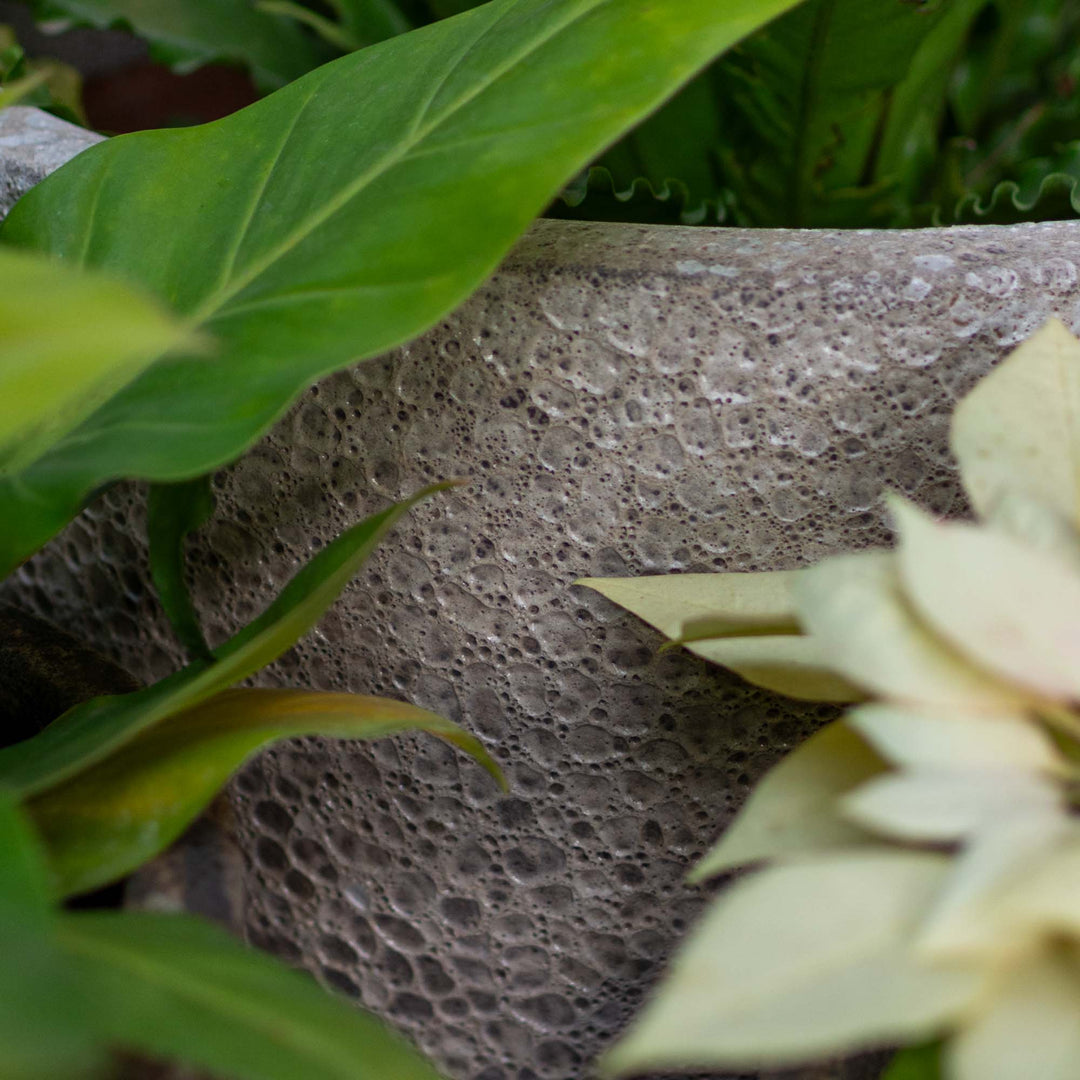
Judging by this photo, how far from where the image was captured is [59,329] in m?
0.14

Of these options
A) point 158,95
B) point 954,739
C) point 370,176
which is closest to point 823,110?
point 370,176

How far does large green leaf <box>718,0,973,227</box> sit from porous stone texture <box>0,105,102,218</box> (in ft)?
0.85

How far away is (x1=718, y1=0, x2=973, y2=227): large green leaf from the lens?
1.35 feet

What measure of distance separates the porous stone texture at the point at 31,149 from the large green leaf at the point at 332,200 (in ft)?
0.11

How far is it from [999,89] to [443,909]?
1.72 feet

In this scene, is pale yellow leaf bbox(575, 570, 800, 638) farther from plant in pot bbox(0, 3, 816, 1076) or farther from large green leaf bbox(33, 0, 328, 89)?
large green leaf bbox(33, 0, 328, 89)

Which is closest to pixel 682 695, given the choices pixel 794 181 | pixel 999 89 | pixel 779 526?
pixel 779 526

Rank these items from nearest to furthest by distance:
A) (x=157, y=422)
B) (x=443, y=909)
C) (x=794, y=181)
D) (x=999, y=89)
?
(x=157, y=422) < (x=443, y=909) < (x=794, y=181) < (x=999, y=89)

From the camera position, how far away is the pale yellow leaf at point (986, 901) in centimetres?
15

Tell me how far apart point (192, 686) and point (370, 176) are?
0.14m

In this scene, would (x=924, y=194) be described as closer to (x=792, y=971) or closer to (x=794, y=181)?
(x=794, y=181)

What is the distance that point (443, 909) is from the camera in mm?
359

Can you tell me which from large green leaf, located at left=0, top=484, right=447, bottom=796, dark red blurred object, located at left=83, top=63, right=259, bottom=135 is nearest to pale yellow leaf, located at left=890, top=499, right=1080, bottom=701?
Answer: large green leaf, located at left=0, top=484, right=447, bottom=796

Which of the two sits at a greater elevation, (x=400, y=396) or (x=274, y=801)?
(x=400, y=396)
